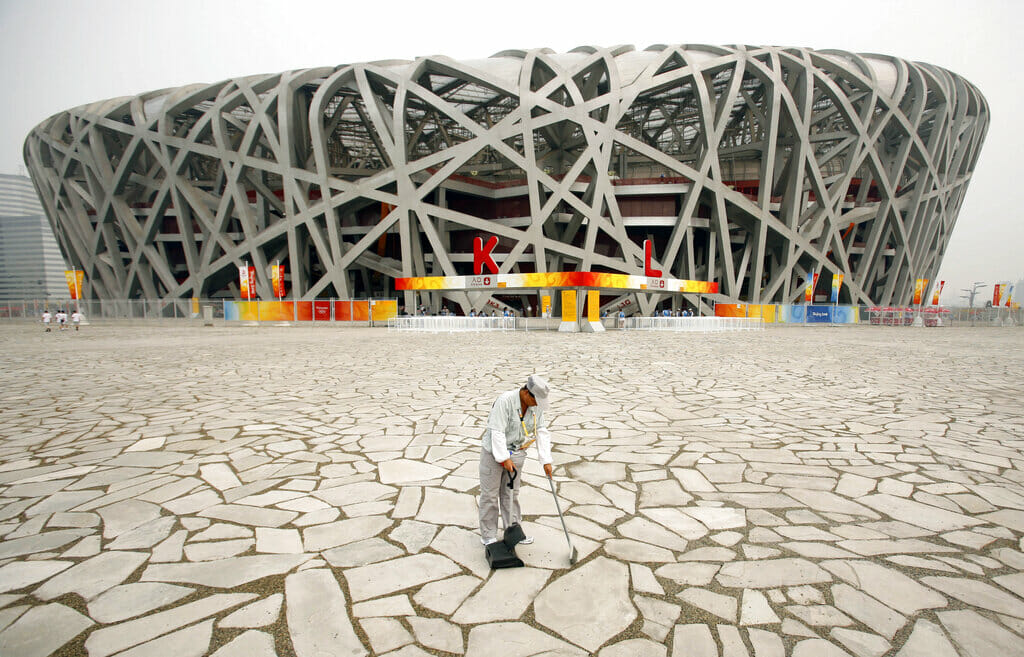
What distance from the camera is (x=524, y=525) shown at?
134 inches

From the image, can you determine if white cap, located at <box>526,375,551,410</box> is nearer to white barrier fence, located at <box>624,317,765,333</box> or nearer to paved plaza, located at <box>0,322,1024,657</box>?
paved plaza, located at <box>0,322,1024,657</box>

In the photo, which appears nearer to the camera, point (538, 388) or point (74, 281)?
point (538, 388)

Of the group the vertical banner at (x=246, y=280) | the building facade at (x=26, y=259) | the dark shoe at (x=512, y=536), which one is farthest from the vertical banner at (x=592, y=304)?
the building facade at (x=26, y=259)

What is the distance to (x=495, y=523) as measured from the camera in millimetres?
2984

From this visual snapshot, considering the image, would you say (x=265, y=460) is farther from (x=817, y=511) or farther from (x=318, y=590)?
(x=817, y=511)

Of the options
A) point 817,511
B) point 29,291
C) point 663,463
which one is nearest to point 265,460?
point 663,463

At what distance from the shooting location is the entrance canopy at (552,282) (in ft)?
75.5

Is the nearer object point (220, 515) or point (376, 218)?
point (220, 515)

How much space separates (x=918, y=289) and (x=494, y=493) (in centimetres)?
5397

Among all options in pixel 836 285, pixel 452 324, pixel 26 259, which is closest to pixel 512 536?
pixel 452 324

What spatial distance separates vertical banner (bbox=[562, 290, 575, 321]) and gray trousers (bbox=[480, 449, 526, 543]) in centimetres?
2124

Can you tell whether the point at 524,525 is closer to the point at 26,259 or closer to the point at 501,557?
the point at 501,557

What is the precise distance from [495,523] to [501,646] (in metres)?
0.85

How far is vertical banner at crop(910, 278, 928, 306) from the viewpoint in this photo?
42.6 meters
